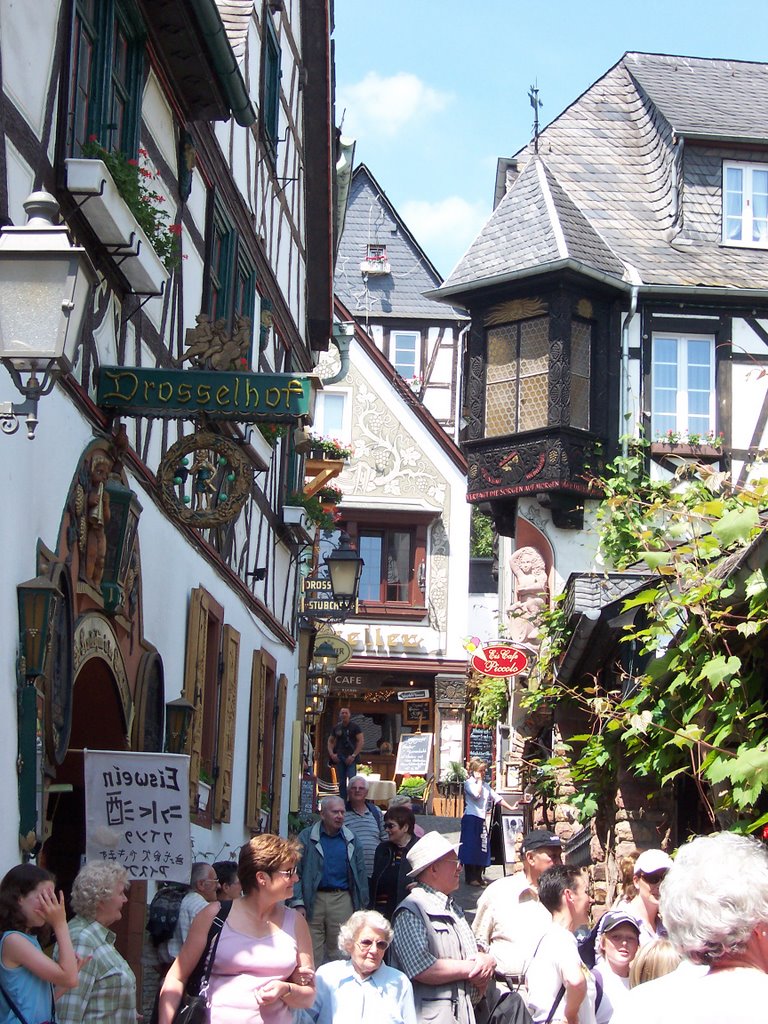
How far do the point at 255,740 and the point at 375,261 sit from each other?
72.3 feet

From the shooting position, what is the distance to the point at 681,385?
73.0 ft

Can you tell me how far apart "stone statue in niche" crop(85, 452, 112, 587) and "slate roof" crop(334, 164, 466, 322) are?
87.6 ft

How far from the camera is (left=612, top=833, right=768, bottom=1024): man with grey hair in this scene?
358cm

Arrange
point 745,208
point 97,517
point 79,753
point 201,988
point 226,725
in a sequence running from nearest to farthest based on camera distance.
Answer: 1. point 201,988
2. point 97,517
3. point 79,753
4. point 226,725
5. point 745,208

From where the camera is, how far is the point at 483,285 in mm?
22688

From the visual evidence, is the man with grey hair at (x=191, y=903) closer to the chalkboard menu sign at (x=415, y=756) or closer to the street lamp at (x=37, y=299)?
the street lamp at (x=37, y=299)

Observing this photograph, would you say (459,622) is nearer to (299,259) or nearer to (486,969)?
(299,259)

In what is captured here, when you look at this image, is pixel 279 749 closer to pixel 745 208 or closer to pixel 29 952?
pixel 745 208

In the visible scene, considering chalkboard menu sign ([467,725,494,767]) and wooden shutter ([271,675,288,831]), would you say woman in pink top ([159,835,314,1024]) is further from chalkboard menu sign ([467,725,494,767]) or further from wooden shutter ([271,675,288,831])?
chalkboard menu sign ([467,725,494,767])

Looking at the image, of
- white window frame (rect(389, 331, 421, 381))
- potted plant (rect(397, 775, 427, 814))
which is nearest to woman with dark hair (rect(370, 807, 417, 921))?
potted plant (rect(397, 775, 427, 814))

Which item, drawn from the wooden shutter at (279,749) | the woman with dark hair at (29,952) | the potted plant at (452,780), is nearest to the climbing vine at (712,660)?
the woman with dark hair at (29,952)

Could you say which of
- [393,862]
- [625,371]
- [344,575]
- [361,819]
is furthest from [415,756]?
[393,862]

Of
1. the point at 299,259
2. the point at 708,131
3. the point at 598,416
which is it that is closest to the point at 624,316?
the point at 598,416

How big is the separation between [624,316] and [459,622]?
41.7 ft
